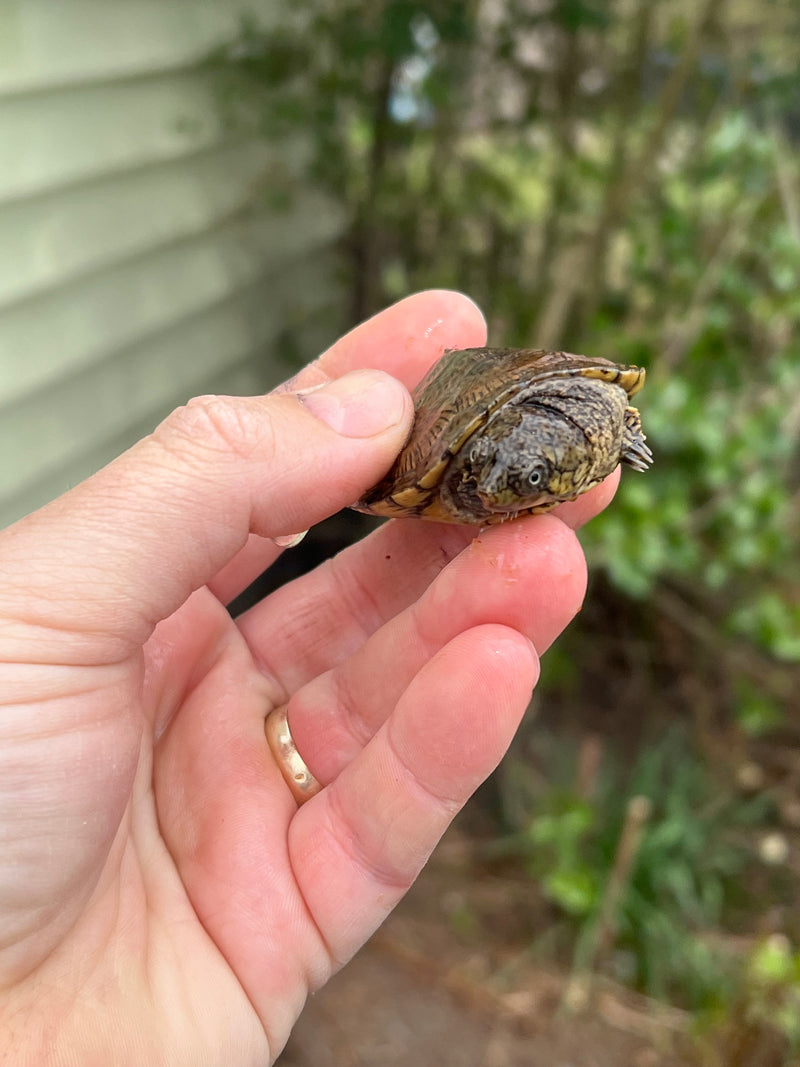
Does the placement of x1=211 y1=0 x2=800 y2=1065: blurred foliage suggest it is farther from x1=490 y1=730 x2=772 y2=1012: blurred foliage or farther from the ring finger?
the ring finger

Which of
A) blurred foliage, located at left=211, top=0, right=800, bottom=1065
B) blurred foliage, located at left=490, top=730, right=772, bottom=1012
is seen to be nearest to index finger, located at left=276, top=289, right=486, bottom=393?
blurred foliage, located at left=211, top=0, right=800, bottom=1065

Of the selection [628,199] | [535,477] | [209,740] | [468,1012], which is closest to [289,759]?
[209,740]

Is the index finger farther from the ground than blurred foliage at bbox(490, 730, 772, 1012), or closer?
farther from the ground

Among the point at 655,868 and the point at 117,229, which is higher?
the point at 117,229

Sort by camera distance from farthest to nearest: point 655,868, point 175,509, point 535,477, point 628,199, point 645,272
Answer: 1. point 628,199
2. point 645,272
3. point 655,868
4. point 535,477
5. point 175,509

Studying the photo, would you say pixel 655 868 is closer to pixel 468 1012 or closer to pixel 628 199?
pixel 468 1012

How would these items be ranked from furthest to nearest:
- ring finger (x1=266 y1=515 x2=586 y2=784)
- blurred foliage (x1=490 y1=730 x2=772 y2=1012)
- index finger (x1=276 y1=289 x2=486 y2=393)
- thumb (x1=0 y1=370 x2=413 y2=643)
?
1. blurred foliage (x1=490 y1=730 x2=772 y2=1012)
2. index finger (x1=276 y1=289 x2=486 y2=393)
3. ring finger (x1=266 y1=515 x2=586 y2=784)
4. thumb (x1=0 y1=370 x2=413 y2=643)

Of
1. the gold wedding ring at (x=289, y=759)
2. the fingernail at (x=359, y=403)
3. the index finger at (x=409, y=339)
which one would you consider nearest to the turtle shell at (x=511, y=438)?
the fingernail at (x=359, y=403)
